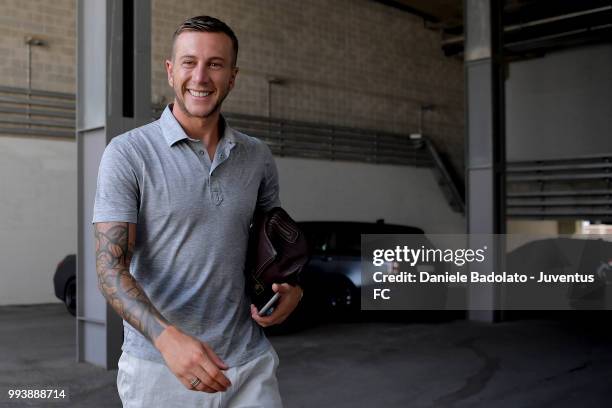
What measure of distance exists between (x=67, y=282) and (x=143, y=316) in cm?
948

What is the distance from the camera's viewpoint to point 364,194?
1736 centimetres

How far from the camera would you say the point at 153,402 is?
1985 millimetres

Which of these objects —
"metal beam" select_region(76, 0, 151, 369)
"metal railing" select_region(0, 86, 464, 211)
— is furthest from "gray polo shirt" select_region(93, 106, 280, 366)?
"metal railing" select_region(0, 86, 464, 211)

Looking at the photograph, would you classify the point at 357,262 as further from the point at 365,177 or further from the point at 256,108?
→ the point at 365,177

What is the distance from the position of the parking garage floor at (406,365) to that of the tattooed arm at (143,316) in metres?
4.16

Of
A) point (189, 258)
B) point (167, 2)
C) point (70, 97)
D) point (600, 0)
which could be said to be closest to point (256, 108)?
point (167, 2)

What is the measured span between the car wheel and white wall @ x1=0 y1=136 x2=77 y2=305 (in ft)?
6.50

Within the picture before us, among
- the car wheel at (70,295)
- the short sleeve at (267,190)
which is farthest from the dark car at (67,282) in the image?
the short sleeve at (267,190)

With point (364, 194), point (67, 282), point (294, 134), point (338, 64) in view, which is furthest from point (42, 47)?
point (364, 194)

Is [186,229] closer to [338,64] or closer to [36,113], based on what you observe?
[36,113]

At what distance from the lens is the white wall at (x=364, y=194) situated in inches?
630

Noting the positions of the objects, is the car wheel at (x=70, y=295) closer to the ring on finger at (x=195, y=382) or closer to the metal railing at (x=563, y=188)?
the ring on finger at (x=195, y=382)

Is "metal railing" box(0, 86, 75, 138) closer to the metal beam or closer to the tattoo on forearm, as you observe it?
the metal beam

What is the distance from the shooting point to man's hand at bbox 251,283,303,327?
6.75 ft
